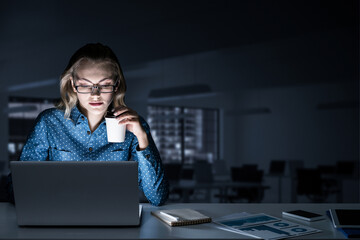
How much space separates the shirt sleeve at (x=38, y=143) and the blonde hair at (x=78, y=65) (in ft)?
0.39

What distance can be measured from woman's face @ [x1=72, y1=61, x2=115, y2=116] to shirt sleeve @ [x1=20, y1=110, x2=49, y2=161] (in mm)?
262

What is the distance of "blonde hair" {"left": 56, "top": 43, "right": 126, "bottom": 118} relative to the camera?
5.43 feet

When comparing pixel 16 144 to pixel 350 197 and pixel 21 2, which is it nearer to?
pixel 21 2

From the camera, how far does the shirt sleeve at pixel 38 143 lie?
1.68 m

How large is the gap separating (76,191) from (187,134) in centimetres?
1137

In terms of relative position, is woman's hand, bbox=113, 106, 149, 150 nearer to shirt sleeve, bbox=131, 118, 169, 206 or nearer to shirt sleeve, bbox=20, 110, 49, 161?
shirt sleeve, bbox=131, 118, 169, 206

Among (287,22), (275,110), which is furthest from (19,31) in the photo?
(275,110)

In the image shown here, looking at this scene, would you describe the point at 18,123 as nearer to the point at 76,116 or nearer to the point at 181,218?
the point at 76,116

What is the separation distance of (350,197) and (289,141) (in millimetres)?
2447

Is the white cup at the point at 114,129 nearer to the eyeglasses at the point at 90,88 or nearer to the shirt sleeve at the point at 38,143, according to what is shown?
the eyeglasses at the point at 90,88

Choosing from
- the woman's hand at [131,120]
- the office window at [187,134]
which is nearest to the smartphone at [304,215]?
the woman's hand at [131,120]

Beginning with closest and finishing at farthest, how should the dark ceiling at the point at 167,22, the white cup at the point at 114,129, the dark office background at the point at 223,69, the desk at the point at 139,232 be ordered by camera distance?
1. the desk at the point at 139,232
2. the white cup at the point at 114,129
3. the dark ceiling at the point at 167,22
4. the dark office background at the point at 223,69

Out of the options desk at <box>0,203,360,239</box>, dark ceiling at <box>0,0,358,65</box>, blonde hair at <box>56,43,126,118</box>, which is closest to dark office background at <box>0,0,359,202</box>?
dark ceiling at <box>0,0,358,65</box>

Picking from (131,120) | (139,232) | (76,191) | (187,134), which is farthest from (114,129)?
(187,134)
